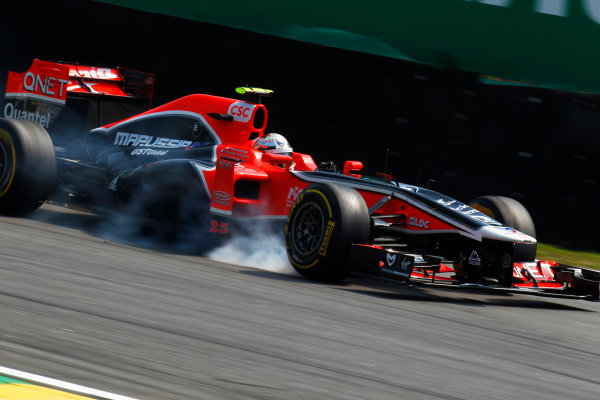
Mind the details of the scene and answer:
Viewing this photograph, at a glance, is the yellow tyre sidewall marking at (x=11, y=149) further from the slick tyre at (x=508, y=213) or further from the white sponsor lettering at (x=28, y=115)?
the slick tyre at (x=508, y=213)

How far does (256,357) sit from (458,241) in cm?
300

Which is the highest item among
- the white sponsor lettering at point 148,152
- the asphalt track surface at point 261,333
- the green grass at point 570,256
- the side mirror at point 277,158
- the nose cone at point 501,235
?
the side mirror at point 277,158

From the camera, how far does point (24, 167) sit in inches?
301

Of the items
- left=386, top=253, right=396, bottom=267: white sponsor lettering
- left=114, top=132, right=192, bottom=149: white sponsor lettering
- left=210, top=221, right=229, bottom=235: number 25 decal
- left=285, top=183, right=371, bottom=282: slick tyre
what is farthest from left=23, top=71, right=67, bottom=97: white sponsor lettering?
left=386, top=253, right=396, bottom=267: white sponsor lettering

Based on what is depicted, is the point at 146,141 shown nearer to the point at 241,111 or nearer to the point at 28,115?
the point at 241,111

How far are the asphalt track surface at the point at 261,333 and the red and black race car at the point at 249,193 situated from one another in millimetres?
287

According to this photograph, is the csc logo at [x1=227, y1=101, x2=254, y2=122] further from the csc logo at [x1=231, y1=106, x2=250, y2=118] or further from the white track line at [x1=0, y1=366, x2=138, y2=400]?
the white track line at [x1=0, y1=366, x2=138, y2=400]

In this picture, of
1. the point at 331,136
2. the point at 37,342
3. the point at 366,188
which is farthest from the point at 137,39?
the point at 37,342

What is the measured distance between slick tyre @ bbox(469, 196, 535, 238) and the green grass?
1.28 m

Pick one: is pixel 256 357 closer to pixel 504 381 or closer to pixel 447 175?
pixel 504 381

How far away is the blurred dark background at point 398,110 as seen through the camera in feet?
28.8

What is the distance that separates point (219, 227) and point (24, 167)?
6.36 feet

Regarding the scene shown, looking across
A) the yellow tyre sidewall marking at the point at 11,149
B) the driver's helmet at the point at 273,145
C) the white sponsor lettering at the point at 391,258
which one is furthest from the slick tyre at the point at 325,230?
the yellow tyre sidewall marking at the point at 11,149

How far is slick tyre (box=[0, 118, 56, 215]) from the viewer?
768cm
